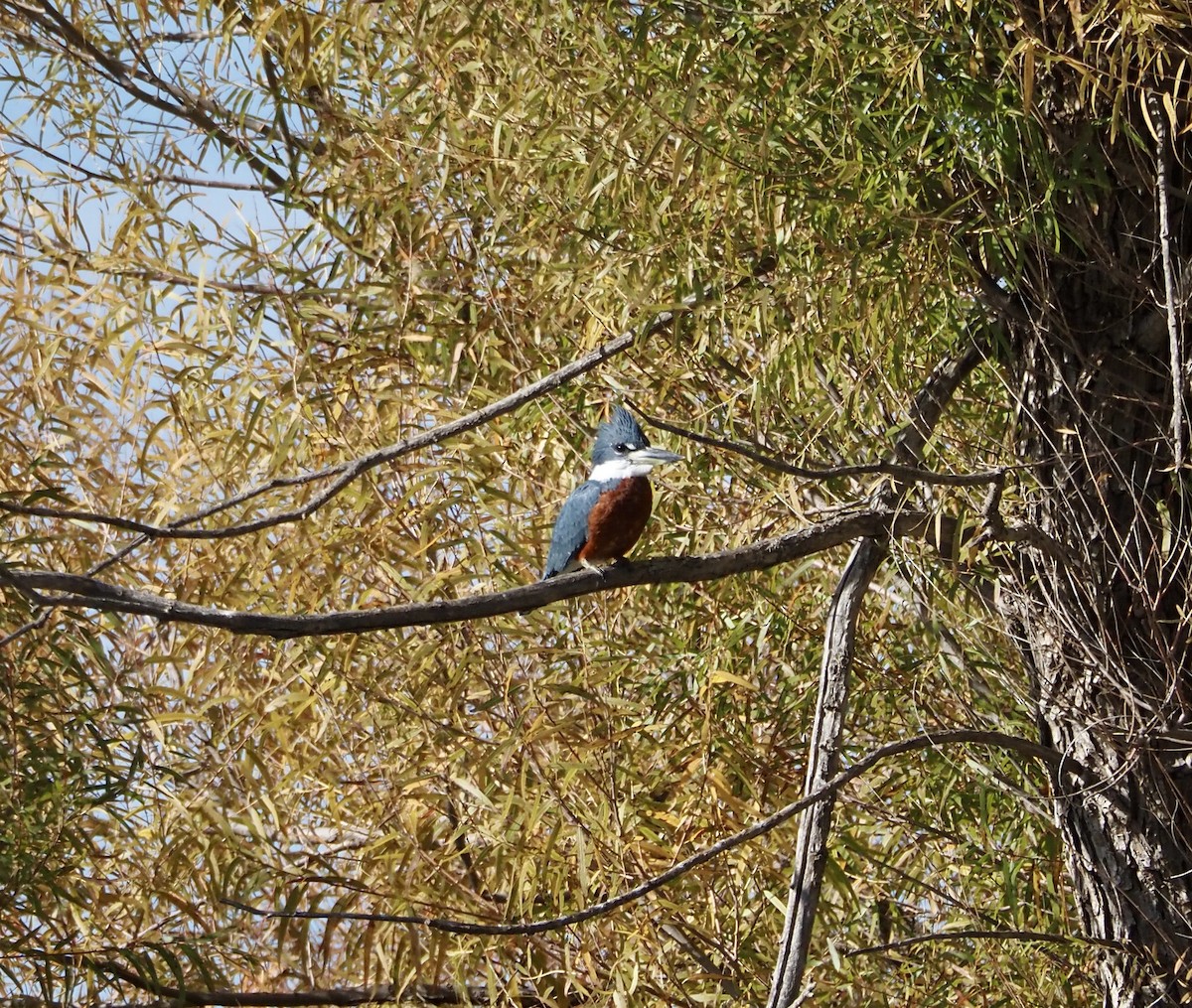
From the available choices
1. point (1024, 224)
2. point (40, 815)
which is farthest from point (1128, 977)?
point (40, 815)

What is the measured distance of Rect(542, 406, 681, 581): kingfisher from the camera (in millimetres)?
3027

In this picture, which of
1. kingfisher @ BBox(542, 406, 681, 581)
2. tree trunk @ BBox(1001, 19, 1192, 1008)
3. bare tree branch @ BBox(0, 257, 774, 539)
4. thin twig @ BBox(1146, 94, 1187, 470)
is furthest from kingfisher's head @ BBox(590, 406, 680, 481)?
thin twig @ BBox(1146, 94, 1187, 470)

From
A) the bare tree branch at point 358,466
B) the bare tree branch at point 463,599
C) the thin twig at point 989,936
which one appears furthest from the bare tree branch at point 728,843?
the bare tree branch at point 358,466

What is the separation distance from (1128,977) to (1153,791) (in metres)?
0.34

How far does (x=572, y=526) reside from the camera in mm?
3066

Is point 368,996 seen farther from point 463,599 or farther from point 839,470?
point 839,470

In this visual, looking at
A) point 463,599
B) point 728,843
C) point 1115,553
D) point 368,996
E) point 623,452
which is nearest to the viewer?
point 463,599

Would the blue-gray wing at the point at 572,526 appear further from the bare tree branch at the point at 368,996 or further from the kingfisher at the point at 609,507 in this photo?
the bare tree branch at the point at 368,996

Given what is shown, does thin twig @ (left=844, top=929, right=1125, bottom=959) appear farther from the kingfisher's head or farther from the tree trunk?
the kingfisher's head

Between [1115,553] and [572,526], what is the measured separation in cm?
110

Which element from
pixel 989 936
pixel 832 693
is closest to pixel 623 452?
pixel 832 693

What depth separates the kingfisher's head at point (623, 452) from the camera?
307 centimetres

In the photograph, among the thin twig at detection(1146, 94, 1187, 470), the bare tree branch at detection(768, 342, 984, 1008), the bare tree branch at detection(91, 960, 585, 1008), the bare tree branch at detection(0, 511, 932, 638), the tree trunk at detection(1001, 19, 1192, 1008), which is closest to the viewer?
the bare tree branch at detection(0, 511, 932, 638)

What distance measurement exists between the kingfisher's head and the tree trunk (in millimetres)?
797
